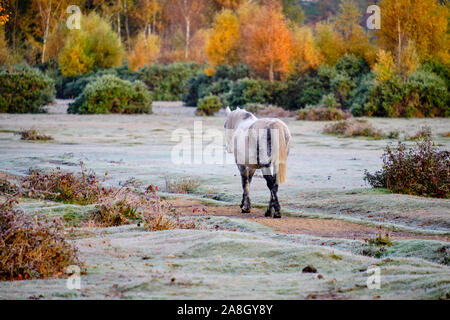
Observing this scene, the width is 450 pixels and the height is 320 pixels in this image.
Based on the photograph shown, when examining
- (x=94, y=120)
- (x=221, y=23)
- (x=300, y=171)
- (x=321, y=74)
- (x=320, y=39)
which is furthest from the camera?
(x=221, y=23)

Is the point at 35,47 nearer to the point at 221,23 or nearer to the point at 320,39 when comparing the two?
the point at 221,23

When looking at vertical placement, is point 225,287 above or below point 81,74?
below

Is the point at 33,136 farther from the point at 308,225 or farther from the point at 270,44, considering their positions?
the point at 270,44

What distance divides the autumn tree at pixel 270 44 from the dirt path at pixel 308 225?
35392mm

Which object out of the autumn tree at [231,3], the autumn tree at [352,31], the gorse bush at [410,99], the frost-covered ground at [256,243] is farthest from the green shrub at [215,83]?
the autumn tree at [231,3]

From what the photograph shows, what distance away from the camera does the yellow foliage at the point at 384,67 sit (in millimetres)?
38156

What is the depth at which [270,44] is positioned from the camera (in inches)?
1839

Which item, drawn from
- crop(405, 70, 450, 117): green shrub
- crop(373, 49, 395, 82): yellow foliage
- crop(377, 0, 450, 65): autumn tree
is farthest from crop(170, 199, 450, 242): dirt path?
crop(377, 0, 450, 65): autumn tree

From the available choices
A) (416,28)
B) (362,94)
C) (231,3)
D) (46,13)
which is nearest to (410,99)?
(362,94)

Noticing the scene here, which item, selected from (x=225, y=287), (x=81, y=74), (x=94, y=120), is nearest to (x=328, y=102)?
(x=94, y=120)

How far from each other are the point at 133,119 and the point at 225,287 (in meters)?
30.3

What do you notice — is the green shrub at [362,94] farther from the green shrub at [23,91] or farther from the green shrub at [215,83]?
the green shrub at [23,91]

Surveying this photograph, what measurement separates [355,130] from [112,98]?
1777 cm

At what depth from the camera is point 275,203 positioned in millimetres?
11242
